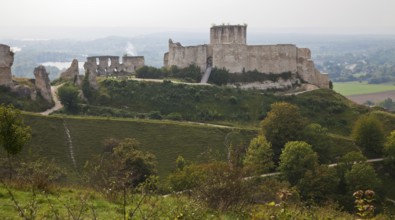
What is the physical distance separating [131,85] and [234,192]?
46183 millimetres

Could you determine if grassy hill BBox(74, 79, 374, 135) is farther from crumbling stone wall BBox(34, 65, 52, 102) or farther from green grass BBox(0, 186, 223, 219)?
green grass BBox(0, 186, 223, 219)

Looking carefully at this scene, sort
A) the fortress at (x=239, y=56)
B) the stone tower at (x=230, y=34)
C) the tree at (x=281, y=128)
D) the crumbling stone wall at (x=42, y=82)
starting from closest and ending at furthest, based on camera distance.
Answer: the tree at (x=281, y=128) → the crumbling stone wall at (x=42, y=82) → the fortress at (x=239, y=56) → the stone tower at (x=230, y=34)

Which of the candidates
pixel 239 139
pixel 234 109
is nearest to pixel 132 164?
pixel 239 139

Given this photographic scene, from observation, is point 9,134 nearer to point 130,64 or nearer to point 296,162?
point 296,162

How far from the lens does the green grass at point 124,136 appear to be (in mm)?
42875

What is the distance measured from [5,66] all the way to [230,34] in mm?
32790

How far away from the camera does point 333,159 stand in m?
49.3

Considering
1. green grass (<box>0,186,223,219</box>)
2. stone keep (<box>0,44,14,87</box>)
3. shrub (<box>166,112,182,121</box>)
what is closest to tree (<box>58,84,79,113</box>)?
stone keep (<box>0,44,14,87</box>)

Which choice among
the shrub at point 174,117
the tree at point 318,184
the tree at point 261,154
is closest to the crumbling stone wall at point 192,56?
the shrub at point 174,117

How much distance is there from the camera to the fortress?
69.6 meters

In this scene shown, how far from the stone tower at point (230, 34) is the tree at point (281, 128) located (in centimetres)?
2488

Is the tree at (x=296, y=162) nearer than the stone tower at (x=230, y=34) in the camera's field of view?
Yes

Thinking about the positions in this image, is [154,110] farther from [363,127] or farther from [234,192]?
[234,192]

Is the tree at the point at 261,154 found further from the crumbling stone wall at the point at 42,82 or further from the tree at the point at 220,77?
the crumbling stone wall at the point at 42,82
